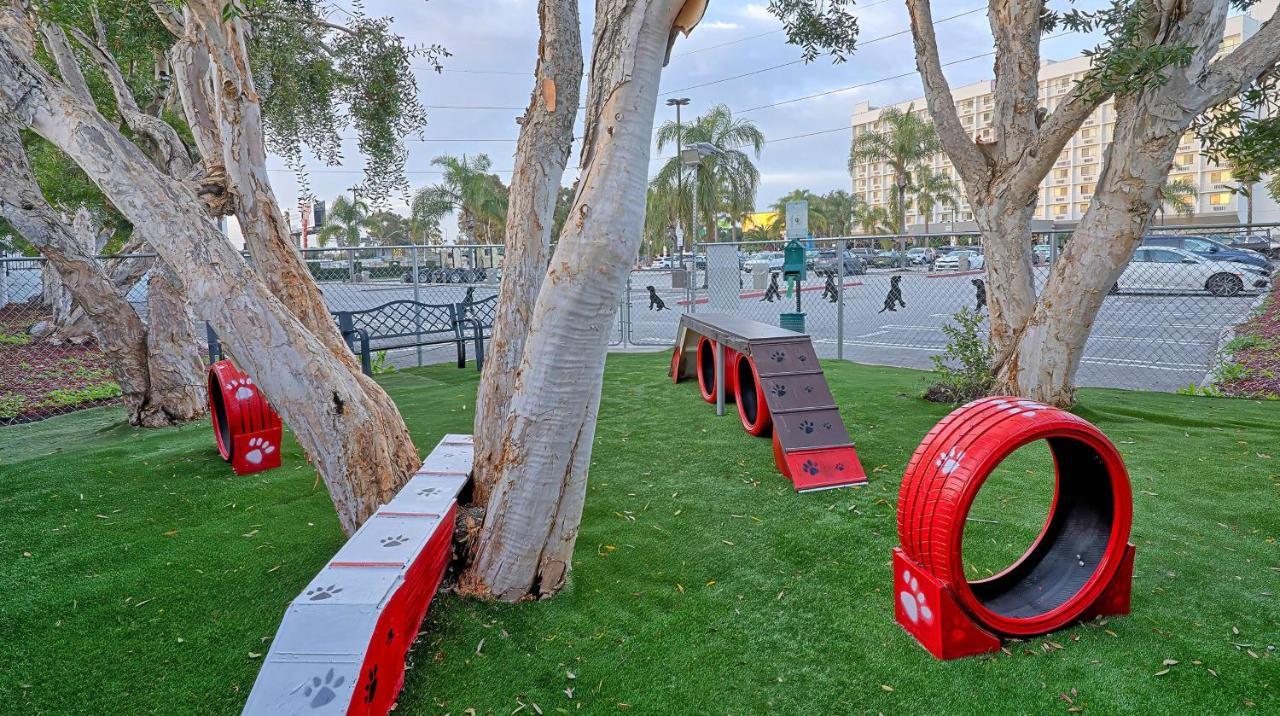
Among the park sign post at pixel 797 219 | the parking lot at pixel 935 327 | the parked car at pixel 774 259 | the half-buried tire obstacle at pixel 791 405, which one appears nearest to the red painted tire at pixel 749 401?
the half-buried tire obstacle at pixel 791 405

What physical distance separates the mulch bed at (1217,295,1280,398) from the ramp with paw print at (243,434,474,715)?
8.36m

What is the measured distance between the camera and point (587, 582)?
347 centimetres

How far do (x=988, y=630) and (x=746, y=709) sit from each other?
0.99 metres

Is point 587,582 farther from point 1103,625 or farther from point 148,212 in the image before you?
point 148,212

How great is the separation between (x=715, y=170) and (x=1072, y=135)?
3255 centimetres

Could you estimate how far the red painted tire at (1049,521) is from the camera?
2660mm

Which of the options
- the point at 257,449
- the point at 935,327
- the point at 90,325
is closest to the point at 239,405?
the point at 257,449

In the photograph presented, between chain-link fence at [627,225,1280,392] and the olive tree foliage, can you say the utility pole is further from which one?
the olive tree foliage

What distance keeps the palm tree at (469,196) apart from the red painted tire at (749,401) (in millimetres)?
42110

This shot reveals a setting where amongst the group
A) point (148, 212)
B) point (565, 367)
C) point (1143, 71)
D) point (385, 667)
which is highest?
point (1143, 71)

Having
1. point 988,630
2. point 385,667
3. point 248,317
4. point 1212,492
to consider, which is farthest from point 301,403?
point 1212,492

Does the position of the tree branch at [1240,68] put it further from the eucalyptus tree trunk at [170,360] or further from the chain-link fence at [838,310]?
the eucalyptus tree trunk at [170,360]

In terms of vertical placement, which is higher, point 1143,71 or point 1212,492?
point 1143,71

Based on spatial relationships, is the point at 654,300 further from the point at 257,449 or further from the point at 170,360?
the point at 257,449
